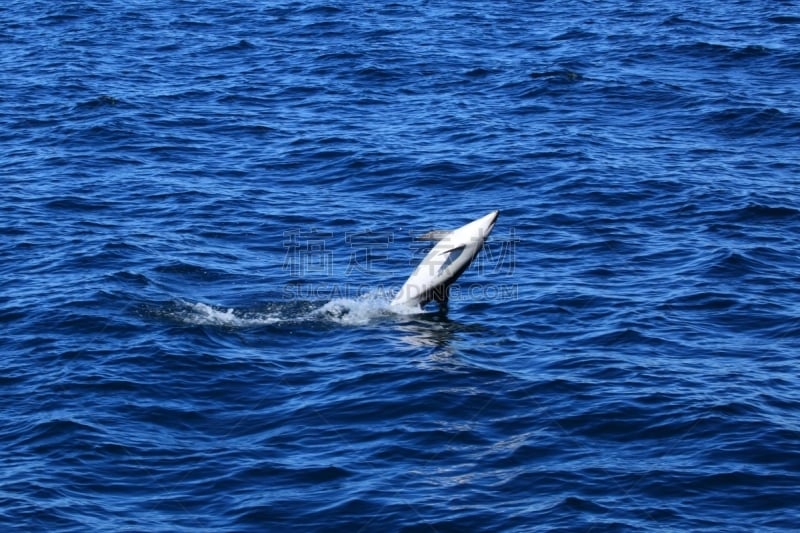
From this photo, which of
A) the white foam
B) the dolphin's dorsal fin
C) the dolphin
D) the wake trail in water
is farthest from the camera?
the wake trail in water

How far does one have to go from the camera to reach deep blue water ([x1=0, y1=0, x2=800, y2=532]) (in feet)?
75.7

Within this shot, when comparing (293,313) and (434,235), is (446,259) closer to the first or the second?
(434,235)

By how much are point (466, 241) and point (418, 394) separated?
4.45 meters

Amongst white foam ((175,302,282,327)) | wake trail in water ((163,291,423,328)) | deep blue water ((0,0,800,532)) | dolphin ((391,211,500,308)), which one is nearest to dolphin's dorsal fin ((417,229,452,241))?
dolphin ((391,211,500,308))

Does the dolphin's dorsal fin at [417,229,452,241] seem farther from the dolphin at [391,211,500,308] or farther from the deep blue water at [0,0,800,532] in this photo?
the deep blue water at [0,0,800,532]

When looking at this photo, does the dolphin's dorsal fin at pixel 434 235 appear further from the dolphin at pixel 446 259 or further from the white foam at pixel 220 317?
the white foam at pixel 220 317

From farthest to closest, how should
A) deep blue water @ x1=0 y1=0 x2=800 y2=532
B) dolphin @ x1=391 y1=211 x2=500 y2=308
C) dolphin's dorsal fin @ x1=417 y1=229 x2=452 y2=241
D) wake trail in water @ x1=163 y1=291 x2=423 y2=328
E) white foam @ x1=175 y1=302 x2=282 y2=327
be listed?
wake trail in water @ x1=163 y1=291 x2=423 y2=328 < white foam @ x1=175 y1=302 x2=282 y2=327 < dolphin @ x1=391 y1=211 x2=500 y2=308 < dolphin's dorsal fin @ x1=417 y1=229 x2=452 y2=241 < deep blue water @ x1=0 y1=0 x2=800 y2=532

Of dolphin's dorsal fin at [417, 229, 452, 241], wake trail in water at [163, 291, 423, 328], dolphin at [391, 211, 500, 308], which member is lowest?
wake trail in water at [163, 291, 423, 328]

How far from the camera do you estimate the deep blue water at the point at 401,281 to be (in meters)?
23.1

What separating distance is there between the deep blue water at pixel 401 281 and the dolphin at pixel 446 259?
3.15 feet

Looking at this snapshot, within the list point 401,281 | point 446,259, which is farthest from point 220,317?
point 446,259

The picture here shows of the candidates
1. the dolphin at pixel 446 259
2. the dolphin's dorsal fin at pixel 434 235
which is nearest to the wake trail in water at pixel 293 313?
the dolphin at pixel 446 259

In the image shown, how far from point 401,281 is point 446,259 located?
4877 millimetres

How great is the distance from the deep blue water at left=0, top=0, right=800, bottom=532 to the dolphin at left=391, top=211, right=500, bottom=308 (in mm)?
960
